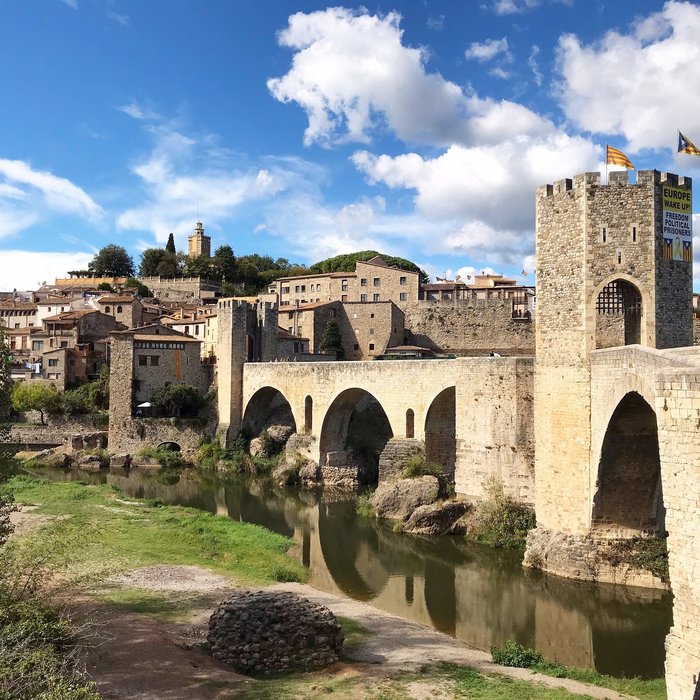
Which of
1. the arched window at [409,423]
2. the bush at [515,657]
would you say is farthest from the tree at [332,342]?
the bush at [515,657]

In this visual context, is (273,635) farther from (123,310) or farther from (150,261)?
(150,261)

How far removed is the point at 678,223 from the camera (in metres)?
18.1

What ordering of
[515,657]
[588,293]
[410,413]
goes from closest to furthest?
[515,657] < [588,293] < [410,413]

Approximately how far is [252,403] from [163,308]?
92.9 ft

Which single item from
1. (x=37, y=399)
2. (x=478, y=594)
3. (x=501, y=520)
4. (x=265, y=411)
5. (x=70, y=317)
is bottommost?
(x=478, y=594)

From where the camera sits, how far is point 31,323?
6762 cm

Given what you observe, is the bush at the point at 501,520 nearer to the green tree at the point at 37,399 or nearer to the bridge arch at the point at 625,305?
the bridge arch at the point at 625,305

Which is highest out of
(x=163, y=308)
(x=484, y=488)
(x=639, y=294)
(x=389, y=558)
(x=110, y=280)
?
(x=110, y=280)

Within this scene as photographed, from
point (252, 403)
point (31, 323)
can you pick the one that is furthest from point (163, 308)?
point (252, 403)

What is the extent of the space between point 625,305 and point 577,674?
9.98 metres

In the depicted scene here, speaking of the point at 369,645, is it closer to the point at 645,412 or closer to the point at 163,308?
the point at 645,412

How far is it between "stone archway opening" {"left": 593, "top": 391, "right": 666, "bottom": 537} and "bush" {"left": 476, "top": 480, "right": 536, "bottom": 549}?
4.13m

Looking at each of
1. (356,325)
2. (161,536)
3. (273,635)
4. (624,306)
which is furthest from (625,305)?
(356,325)

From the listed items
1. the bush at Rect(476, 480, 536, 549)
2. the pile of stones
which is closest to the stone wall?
the bush at Rect(476, 480, 536, 549)
